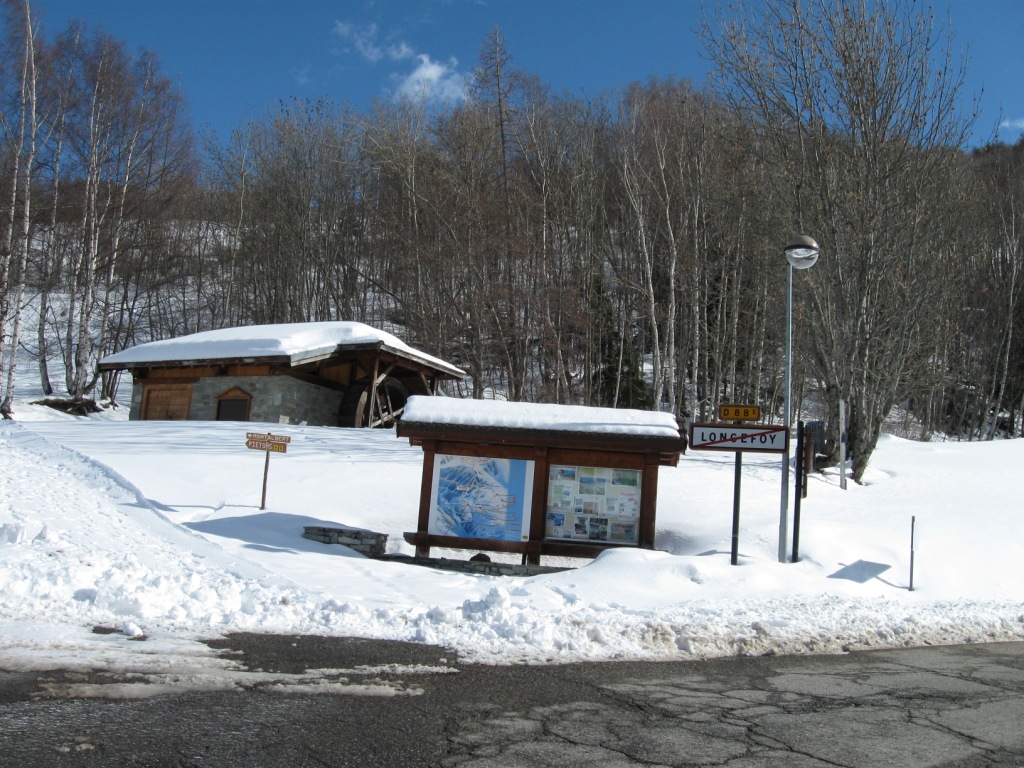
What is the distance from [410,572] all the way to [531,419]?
2.67m

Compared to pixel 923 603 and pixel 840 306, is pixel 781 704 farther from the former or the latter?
pixel 840 306

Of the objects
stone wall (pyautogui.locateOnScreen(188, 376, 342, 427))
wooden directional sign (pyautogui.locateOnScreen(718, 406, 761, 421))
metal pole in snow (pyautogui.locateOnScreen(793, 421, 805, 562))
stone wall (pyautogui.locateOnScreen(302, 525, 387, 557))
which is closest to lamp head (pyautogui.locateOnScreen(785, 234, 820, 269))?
wooden directional sign (pyautogui.locateOnScreen(718, 406, 761, 421))

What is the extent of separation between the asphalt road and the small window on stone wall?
59.1ft

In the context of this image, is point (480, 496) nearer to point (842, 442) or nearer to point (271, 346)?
point (842, 442)

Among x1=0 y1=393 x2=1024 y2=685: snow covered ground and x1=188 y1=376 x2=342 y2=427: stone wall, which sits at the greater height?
x1=188 y1=376 x2=342 y2=427: stone wall

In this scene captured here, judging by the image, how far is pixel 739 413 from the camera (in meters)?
10.4

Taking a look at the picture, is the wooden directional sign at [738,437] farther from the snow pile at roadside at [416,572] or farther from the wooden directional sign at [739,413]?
the snow pile at roadside at [416,572]

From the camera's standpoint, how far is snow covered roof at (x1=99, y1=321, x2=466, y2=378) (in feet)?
73.6

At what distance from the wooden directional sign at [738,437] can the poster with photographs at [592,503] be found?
1.03 metres

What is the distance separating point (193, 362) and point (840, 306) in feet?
58.8

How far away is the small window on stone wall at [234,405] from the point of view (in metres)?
23.2

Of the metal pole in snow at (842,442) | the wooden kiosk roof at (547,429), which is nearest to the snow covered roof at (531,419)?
the wooden kiosk roof at (547,429)

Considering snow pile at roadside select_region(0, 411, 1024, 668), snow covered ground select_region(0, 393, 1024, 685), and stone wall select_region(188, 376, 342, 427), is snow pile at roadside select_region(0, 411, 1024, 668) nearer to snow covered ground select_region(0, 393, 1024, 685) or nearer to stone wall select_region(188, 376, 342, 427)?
snow covered ground select_region(0, 393, 1024, 685)

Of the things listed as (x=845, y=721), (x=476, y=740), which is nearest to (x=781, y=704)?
(x=845, y=721)
